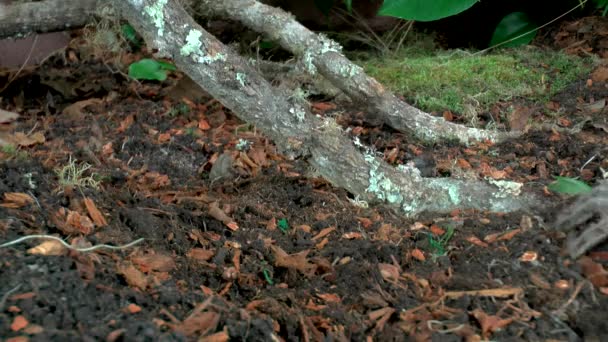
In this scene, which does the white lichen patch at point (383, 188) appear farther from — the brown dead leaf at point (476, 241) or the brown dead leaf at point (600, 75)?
the brown dead leaf at point (600, 75)

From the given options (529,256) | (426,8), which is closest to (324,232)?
(529,256)

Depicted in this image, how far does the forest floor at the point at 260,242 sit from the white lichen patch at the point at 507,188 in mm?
86

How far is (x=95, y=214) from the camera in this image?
5.11ft

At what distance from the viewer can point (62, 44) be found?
3260 millimetres

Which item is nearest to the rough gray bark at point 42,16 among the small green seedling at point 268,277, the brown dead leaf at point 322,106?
the brown dead leaf at point 322,106

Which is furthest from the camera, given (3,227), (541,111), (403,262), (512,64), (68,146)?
(512,64)

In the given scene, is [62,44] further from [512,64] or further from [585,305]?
[585,305]

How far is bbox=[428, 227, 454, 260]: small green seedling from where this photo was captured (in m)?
1.52

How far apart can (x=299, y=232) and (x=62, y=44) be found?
2.10m

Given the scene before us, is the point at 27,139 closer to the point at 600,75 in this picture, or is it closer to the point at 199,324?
the point at 199,324

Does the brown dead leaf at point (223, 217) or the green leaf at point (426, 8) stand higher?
the green leaf at point (426, 8)

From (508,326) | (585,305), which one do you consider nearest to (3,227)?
(508,326)

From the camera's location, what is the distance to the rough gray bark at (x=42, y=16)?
103 inches

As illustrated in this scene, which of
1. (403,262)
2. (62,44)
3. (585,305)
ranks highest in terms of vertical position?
(585,305)
